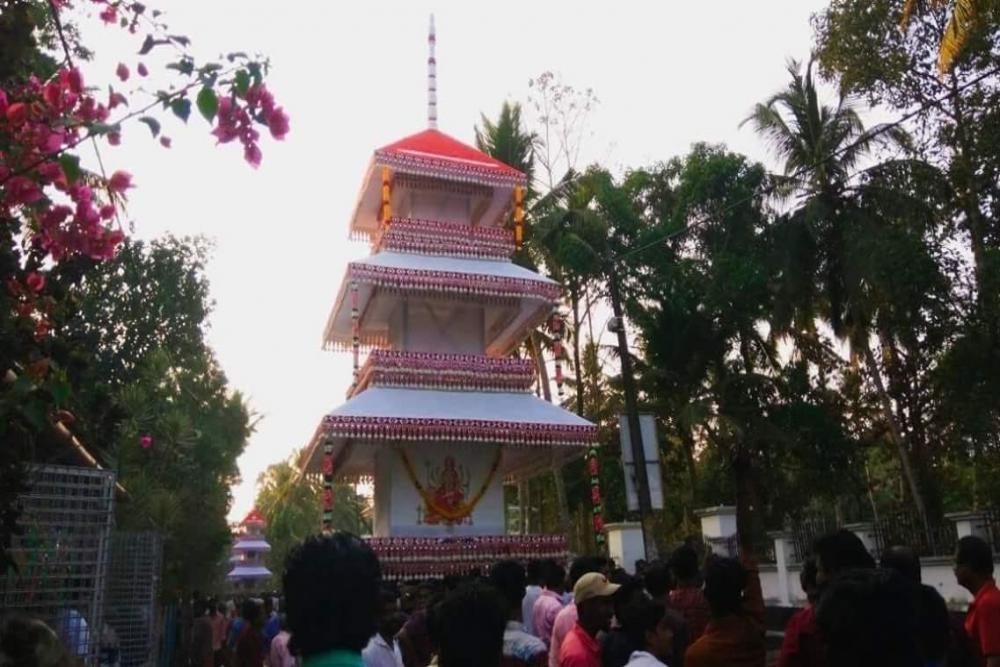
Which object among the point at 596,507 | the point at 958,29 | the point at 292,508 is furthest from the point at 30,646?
the point at 292,508

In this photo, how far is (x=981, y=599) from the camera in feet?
14.9

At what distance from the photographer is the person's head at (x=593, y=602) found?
14.5ft

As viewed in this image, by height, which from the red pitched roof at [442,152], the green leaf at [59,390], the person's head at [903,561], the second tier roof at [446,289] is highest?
the red pitched roof at [442,152]

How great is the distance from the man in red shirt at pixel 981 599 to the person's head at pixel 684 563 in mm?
1450

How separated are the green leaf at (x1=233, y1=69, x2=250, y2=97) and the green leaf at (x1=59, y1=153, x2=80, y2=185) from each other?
0.71 metres

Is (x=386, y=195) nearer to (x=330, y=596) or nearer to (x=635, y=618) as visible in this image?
(x=635, y=618)

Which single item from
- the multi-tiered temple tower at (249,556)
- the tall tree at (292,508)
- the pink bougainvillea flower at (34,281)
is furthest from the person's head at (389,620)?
the tall tree at (292,508)

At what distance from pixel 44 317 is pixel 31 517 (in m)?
2.48

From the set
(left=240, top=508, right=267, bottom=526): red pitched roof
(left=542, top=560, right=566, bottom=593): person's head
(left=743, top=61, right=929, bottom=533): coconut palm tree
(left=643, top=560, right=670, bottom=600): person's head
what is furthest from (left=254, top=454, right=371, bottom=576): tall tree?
(left=643, top=560, right=670, bottom=600): person's head

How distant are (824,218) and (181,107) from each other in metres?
21.7

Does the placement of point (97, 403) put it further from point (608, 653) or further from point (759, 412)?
point (759, 412)

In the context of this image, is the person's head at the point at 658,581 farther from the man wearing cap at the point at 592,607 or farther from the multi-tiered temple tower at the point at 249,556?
the multi-tiered temple tower at the point at 249,556

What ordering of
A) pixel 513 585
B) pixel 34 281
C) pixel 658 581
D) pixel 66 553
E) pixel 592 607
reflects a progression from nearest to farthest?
1. pixel 592 607
2. pixel 34 281
3. pixel 513 585
4. pixel 658 581
5. pixel 66 553

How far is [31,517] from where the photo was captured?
6.42m
